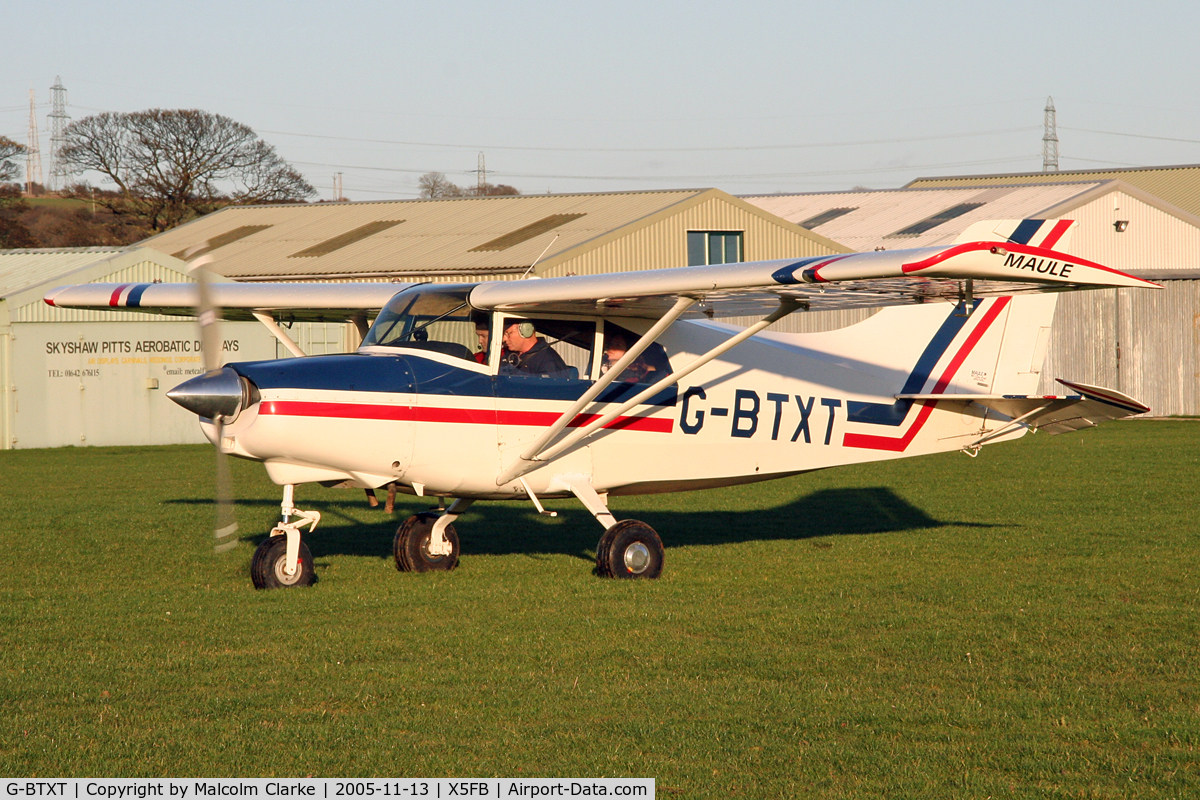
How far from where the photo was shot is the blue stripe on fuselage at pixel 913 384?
1137 centimetres

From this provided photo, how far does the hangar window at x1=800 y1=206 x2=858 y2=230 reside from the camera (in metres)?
40.8

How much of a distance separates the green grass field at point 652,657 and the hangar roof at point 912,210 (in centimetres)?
2299

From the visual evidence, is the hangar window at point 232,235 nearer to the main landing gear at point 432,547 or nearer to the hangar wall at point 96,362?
the hangar wall at point 96,362

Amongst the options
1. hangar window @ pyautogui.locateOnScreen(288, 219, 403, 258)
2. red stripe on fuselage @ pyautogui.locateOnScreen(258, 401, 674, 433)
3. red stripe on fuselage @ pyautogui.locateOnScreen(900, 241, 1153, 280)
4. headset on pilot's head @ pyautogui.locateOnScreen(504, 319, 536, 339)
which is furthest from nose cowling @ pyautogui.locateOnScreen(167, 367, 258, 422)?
hangar window @ pyautogui.locateOnScreen(288, 219, 403, 258)

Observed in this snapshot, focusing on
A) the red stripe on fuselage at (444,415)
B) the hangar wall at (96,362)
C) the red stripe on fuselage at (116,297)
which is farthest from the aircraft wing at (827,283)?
the hangar wall at (96,362)

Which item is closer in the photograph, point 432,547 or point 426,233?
point 432,547

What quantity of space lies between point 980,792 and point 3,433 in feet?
81.7

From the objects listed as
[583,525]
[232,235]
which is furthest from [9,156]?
[583,525]

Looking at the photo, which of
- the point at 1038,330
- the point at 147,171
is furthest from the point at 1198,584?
the point at 147,171

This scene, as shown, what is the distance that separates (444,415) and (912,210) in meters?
33.4

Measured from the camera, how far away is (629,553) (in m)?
9.98

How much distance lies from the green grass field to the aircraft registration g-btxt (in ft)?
2.89

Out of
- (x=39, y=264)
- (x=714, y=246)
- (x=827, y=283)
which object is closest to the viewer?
(x=827, y=283)

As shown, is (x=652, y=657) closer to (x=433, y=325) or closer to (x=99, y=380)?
(x=433, y=325)
